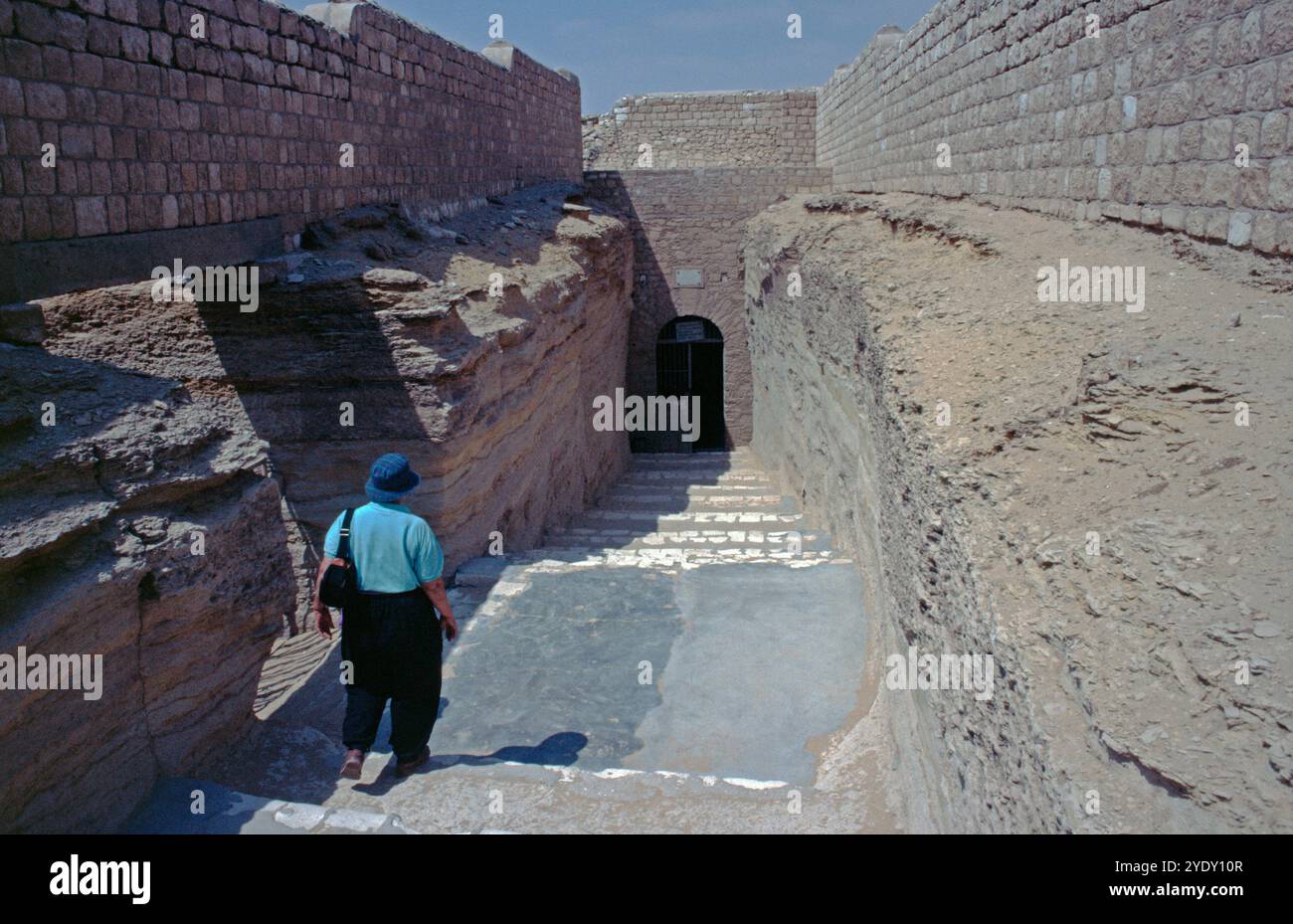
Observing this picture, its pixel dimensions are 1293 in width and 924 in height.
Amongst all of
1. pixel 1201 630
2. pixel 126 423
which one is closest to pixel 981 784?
pixel 1201 630

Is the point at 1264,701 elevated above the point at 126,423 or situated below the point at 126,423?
below

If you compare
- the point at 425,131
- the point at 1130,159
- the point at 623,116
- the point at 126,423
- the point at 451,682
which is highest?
the point at 623,116

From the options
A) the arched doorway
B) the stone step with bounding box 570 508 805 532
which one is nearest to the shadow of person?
the stone step with bounding box 570 508 805 532

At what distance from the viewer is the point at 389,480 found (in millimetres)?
3576

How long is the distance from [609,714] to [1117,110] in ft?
14.2

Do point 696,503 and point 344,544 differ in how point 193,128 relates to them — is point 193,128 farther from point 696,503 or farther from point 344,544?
point 696,503

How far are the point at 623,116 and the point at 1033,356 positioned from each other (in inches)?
716

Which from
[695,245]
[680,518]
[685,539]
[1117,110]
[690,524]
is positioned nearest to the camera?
[1117,110]

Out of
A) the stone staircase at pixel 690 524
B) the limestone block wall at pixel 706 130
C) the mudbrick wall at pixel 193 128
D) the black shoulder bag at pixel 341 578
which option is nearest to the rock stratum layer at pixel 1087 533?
the stone staircase at pixel 690 524

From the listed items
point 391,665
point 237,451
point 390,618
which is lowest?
point 391,665

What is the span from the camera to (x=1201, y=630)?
2.09 metres

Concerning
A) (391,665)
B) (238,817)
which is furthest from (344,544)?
(238,817)

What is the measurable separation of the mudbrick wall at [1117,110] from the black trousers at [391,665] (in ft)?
12.5

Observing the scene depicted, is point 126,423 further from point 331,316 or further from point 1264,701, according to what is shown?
point 1264,701
